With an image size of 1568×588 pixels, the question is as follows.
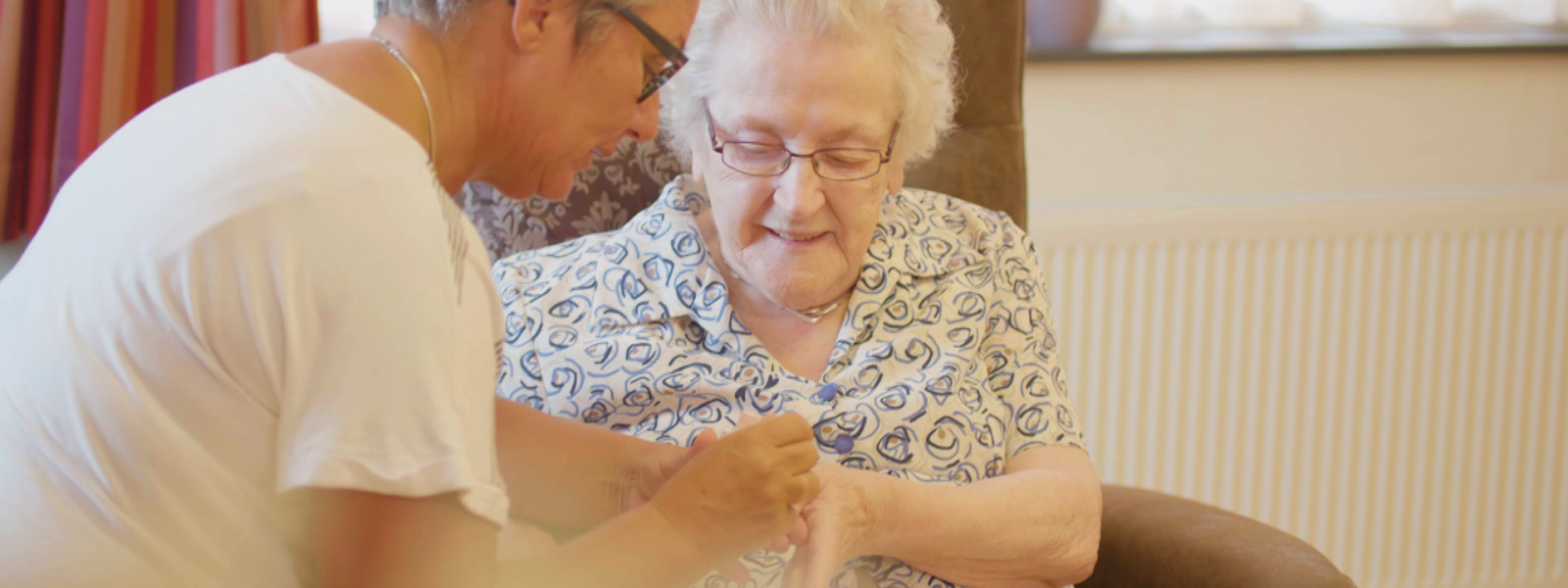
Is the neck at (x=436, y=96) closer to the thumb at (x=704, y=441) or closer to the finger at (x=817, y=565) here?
the thumb at (x=704, y=441)

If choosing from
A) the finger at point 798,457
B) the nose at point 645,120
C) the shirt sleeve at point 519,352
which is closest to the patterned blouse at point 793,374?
the shirt sleeve at point 519,352

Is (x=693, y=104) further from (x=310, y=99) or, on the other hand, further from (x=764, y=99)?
(x=310, y=99)

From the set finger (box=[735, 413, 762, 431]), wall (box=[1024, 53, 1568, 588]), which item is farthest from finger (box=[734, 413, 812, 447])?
wall (box=[1024, 53, 1568, 588])

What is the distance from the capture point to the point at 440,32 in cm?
84

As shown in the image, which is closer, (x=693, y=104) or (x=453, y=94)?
(x=453, y=94)

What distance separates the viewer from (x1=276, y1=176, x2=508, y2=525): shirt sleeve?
675 millimetres

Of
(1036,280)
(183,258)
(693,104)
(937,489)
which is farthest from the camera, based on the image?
(1036,280)

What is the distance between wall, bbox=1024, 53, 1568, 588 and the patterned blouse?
900 mm

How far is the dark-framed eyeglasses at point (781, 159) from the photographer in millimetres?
1415

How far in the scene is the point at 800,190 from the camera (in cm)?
140

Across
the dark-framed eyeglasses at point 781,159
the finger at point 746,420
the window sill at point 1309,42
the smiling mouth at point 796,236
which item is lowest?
the finger at point 746,420

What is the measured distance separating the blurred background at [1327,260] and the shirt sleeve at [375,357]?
1.84 meters

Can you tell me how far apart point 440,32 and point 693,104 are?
0.65m

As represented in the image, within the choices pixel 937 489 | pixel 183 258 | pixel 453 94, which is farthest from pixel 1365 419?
pixel 183 258
